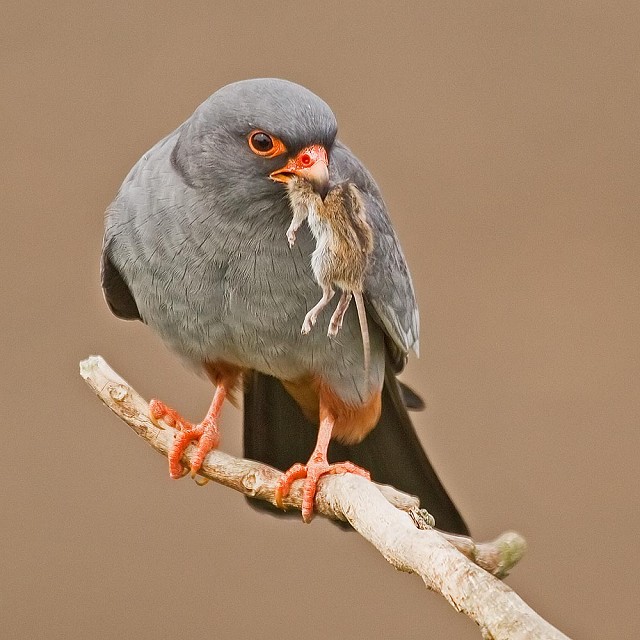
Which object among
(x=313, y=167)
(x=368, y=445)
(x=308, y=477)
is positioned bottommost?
(x=308, y=477)

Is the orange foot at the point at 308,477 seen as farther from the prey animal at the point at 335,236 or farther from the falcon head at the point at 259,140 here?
the falcon head at the point at 259,140

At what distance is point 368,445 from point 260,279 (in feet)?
2.88

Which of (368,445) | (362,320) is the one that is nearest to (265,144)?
(362,320)

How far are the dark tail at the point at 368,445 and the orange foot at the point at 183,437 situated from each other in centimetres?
35

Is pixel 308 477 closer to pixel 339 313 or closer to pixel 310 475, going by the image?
pixel 310 475

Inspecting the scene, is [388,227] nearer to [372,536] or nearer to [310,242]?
[310,242]

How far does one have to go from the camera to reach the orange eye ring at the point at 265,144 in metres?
2.62

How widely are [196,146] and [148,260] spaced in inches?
14.1

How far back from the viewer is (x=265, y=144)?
8.64 ft

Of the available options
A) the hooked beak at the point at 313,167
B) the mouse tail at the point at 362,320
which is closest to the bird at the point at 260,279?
the hooked beak at the point at 313,167

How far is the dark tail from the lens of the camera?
3.44 meters

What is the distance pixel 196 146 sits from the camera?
2.77 meters

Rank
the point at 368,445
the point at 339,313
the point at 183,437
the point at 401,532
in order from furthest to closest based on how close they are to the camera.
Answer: the point at 368,445
the point at 183,437
the point at 339,313
the point at 401,532

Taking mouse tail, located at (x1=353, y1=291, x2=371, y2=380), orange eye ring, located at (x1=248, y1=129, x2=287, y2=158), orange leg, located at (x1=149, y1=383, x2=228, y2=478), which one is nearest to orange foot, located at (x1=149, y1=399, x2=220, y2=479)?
orange leg, located at (x1=149, y1=383, x2=228, y2=478)
